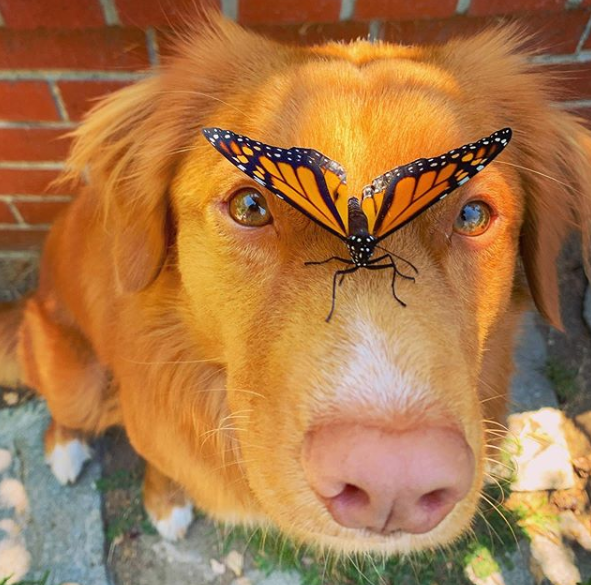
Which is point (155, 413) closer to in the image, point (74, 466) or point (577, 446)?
point (74, 466)

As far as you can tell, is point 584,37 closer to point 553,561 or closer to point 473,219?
point 473,219

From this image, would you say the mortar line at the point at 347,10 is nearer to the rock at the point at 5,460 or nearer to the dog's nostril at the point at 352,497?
the dog's nostril at the point at 352,497

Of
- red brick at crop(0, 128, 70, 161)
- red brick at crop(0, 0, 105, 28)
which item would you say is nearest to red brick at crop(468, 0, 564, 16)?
red brick at crop(0, 0, 105, 28)

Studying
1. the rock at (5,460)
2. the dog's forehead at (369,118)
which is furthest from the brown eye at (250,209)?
the rock at (5,460)

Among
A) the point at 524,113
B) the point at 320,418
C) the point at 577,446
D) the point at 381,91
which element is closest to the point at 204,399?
the point at 320,418

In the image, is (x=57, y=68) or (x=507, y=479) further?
(x=507, y=479)

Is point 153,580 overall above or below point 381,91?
below
